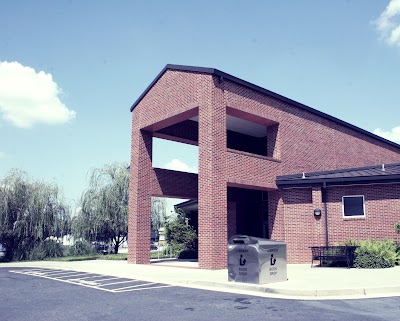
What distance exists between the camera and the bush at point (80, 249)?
29391 millimetres

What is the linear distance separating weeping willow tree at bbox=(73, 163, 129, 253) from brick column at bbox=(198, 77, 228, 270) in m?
17.4

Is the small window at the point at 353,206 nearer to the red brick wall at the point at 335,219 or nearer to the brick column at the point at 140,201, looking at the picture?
the red brick wall at the point at 335,219

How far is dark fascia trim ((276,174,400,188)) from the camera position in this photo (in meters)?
16.9

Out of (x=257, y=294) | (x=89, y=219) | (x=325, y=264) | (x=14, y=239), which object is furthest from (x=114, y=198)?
(x=257, y=294)

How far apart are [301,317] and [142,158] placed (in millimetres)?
15106

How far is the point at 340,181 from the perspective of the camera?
58.4 feet

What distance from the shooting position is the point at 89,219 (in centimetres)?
3212

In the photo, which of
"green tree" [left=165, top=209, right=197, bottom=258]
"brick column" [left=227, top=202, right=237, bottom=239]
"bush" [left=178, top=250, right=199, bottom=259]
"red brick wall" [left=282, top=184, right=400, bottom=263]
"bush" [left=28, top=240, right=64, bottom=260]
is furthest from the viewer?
"bush" [left=28, top=240, right=64, bottom=260]

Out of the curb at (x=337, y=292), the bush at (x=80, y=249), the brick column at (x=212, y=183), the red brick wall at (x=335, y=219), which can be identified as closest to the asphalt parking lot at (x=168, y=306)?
the curb at (x=337, y=292)

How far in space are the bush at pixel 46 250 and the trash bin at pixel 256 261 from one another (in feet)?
61.2

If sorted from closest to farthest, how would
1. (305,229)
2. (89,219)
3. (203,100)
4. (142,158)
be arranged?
(203,100) < (305,229) < (142,158) < (89,219)

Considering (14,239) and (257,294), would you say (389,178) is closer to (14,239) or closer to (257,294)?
(257,294)

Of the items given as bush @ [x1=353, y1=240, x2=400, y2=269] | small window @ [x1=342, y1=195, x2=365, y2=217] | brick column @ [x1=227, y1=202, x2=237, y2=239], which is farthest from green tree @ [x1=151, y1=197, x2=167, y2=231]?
bush @ [x1=353, y1=240, x2=400, y2=269]

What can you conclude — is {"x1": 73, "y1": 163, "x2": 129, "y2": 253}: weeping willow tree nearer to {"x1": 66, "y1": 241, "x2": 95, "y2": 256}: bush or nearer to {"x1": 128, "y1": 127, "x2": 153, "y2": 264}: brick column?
{"x1": 66, "y1": 241, "x2": 95, "y2": 256}: bush
